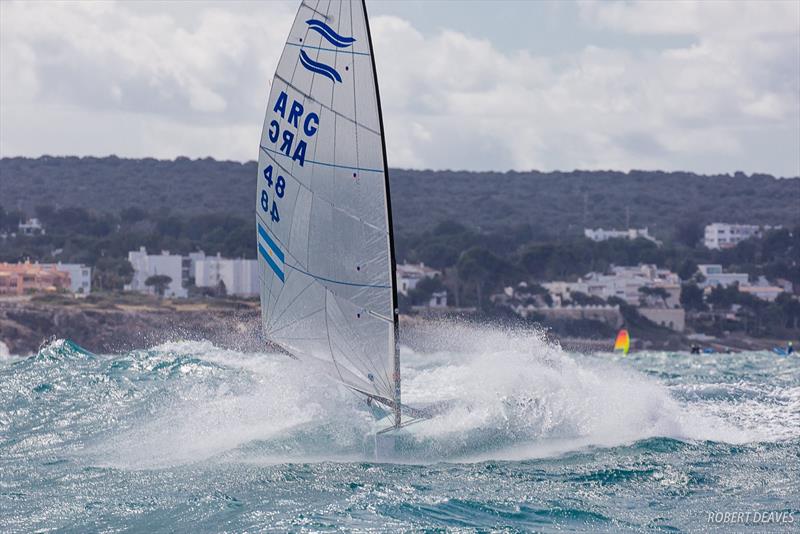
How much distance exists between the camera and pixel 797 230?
143 metres

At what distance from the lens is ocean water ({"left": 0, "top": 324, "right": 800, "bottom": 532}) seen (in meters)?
14.5

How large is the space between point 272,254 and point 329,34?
353 centimetres

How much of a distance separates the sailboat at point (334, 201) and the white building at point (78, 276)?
81.8m

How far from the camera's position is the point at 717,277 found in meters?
129

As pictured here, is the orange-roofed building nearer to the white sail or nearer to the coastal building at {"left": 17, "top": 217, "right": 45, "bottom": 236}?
the coastal building at {"left": 17, "top": 217, "right": 45, "bottom": 236}

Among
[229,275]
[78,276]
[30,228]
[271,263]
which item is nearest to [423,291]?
[229,275]

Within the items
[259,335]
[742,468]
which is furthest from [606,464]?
[259,335]

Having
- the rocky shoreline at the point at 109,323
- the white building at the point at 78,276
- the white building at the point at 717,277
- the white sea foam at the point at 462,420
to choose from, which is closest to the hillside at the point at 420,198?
the white building at the point at 717,277

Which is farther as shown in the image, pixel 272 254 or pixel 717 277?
pixel 717 277

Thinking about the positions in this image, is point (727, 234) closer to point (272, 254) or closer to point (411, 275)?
point (411, 275)

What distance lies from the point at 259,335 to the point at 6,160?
18212 centimetres

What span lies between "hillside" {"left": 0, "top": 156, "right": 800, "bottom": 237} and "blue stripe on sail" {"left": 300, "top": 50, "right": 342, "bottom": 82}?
408 ft

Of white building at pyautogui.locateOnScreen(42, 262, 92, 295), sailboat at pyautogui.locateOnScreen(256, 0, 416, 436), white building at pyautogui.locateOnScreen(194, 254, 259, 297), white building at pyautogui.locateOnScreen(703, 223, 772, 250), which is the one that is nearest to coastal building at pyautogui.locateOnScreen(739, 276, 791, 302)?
white building at pyautogui.locateOnScreen(703, 223, 772, 250)

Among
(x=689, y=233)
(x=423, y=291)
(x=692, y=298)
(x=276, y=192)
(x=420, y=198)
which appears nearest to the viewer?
(x=276, y=192)
